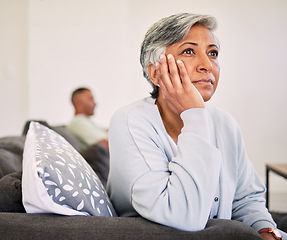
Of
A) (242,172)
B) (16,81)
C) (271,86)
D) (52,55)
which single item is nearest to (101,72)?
(52,55)

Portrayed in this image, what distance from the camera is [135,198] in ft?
2.70

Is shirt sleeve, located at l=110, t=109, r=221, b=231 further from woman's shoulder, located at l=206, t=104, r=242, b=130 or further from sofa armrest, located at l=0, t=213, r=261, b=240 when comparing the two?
woman's shoulder, located at l=206, t=104, r=242, b=130

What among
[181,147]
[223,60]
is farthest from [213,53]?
[223,60]

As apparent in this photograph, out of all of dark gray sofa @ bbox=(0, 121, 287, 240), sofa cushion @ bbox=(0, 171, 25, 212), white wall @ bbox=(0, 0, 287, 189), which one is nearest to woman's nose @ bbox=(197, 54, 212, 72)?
dark gray sofa @ bbox=(0, 121, 287, 240)

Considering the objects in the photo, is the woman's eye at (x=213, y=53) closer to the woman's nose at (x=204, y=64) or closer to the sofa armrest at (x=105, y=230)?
the woman's nose at (x=204, y=64)

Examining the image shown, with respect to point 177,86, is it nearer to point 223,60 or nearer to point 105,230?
point 105,230

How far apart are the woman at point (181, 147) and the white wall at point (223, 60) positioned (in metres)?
3.14

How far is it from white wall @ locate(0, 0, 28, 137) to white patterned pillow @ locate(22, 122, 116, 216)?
3.43 m

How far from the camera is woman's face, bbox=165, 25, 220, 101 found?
0.94m

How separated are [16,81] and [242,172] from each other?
11.8ft

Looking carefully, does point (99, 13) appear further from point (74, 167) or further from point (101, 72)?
point (74, 167)

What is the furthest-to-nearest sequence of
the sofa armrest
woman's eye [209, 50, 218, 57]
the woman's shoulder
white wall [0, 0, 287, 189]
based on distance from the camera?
white wall [0, 0, 287, 189]
the woman's shoulder
woman's eye [209, 50, 218, 57]
the sofa armrest

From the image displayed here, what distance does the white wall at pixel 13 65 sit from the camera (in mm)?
4148

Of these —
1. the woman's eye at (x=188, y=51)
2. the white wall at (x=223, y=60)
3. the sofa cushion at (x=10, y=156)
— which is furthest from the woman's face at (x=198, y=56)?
the white wall at (x=223, y=60)
